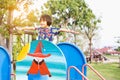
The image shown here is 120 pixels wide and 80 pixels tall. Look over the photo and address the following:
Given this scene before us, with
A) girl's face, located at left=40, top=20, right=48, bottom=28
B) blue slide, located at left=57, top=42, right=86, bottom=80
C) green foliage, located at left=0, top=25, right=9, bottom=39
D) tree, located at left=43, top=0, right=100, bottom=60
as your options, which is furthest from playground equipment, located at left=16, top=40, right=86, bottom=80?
tree, located at left=43, top=0, right=100, bottom=60

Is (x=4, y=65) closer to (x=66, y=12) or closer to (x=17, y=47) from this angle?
(x=17, y=47)

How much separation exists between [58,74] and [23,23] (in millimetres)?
8193

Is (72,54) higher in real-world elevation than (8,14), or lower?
lower

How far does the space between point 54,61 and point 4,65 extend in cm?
107

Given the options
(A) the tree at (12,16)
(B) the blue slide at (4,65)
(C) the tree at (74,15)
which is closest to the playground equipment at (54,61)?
(B) the blue slide at (4,65)

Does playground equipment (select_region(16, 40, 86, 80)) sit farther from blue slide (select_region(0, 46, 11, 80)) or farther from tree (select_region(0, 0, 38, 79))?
tree (select_region(0, 0, 38, 79))

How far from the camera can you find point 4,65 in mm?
6277

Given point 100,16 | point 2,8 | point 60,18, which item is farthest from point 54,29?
point 100,16

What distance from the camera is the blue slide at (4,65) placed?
6.25 metres

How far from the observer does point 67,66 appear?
6309mm

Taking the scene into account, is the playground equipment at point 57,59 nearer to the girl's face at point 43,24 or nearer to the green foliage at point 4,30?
the girl's face at point 43,24

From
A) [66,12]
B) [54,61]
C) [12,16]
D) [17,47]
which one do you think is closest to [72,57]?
[54,61]

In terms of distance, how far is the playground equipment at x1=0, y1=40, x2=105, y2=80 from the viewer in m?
5.74

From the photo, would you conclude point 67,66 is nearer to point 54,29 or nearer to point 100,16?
point 54,29
